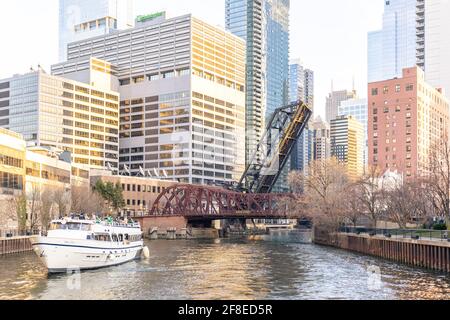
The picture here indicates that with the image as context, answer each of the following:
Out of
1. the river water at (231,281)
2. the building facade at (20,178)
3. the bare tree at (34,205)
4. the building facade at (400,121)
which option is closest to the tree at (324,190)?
the river water at (231,281)

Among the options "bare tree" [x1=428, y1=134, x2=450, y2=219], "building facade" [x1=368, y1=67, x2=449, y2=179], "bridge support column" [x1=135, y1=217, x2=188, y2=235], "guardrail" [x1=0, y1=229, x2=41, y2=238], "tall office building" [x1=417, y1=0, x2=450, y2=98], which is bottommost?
"bridge support column" [x1=135, y1=217, x2=188, y2=235]

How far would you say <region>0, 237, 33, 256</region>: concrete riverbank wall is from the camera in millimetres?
65037

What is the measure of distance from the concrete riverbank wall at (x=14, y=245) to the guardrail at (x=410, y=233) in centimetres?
3800

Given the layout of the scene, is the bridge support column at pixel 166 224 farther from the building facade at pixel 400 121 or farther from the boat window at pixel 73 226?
the boat window at pixel 73 226

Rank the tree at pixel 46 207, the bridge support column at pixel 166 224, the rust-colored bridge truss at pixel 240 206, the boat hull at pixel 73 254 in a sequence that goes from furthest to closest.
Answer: the bridge support column at pixel 166 224 < the rust-colored bridge truss at pixel 240 206 < the tree at pixel 46 207 < the boat hull at pixel 73 254

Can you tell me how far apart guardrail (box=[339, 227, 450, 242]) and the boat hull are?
26.1 m

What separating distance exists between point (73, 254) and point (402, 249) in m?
28.5

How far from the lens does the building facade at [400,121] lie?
164250 millimetres

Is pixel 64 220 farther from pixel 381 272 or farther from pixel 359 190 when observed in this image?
pixel 359 190

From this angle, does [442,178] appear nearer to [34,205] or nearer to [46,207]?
[46,207]

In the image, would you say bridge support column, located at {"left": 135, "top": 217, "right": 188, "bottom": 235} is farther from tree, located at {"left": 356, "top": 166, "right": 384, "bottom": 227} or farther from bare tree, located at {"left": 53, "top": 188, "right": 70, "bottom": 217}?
tree, located at {"left": 356, "top": 166, "right": 384, "bottom": 227}

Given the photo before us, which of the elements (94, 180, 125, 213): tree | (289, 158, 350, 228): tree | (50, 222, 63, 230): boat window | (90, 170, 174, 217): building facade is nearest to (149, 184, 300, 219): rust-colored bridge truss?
(94, 180, 125, 213): tree
